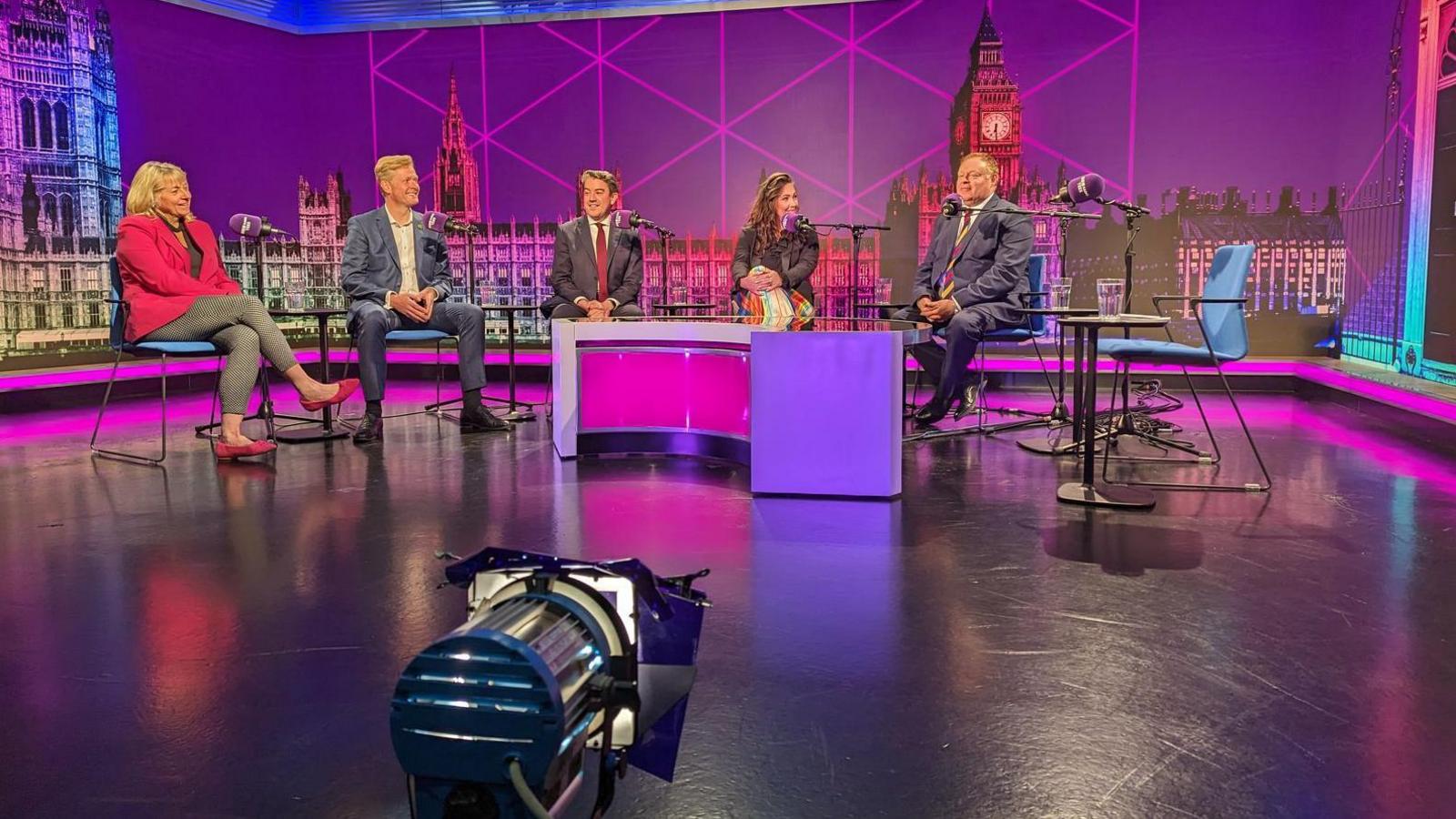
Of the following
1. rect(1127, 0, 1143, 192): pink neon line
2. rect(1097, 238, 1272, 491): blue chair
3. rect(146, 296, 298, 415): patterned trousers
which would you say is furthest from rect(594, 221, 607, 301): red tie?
rect(1127, 0, 1143, 192): pink neon line

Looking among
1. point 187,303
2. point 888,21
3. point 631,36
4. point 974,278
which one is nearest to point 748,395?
point 974,278

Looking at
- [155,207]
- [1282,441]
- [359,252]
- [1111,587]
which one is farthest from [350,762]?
[1282,441]

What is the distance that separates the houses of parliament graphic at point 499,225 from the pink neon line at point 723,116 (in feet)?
0.66

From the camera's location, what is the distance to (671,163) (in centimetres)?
815

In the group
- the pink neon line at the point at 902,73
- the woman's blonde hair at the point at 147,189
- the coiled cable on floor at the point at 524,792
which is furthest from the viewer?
the pink neon line at the point at 902,73

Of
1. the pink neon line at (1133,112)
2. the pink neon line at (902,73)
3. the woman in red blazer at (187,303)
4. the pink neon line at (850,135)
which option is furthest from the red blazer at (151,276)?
the pink neon line at (1133,112)

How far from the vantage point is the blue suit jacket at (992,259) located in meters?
5.16

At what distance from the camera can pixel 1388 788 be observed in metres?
1.52

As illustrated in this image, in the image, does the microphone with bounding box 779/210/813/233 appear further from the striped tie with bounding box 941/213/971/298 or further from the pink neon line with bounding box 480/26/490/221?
the pink neon line with bounding box 480/26/490/221

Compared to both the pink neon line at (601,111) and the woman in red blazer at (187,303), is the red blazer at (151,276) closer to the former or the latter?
the woman in red blazer at (187,303)

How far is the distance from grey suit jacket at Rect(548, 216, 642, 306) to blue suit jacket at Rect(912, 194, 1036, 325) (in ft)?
5.09

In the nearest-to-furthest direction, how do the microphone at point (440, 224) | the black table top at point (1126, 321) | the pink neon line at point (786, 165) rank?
the black table top at point (1126, 321)
the microphone at point (440, 224)
the pink neon line at point (786, 165)

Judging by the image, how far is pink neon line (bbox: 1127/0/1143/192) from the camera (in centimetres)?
725

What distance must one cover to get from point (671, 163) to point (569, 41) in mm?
1248
